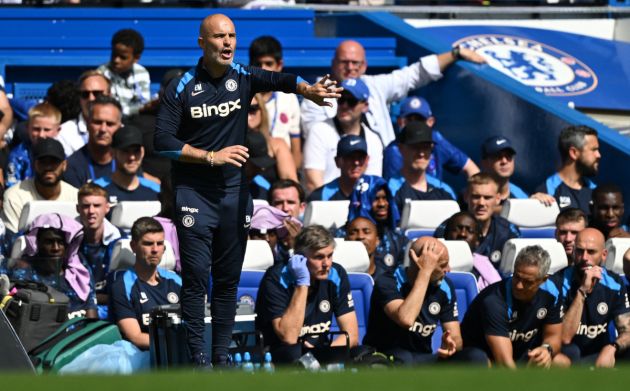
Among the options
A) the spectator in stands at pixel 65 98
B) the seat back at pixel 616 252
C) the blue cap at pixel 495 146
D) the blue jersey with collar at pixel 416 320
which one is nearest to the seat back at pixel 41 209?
the spectator in stands at pixel 65 98

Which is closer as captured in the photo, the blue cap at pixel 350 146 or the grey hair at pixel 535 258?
the grey hair at pixel 535 258

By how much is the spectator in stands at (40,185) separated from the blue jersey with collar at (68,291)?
99cm

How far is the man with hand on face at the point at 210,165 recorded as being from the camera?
23.4 ft

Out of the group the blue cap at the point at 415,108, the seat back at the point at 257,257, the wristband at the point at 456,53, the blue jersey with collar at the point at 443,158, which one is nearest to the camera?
the seat back at the point at 257,257

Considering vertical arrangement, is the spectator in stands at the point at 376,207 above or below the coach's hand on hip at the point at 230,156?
below

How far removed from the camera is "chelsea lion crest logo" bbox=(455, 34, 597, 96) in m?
14.0

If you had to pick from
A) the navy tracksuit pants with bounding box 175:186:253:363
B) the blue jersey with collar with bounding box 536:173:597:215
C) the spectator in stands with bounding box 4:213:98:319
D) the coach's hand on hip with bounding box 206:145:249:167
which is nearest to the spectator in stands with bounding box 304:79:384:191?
the blue jersey with collar with bounding box 536:173:597:215

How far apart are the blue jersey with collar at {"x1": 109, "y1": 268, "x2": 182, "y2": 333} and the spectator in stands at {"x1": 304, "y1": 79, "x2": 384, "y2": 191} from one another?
8.67 feet

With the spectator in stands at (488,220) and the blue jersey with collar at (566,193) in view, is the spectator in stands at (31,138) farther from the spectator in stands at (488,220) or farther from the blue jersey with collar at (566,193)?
the blue jersey with collar at (566,193)

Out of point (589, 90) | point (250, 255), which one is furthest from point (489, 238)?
point (589, 90)

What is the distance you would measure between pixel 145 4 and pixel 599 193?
17.0 ft

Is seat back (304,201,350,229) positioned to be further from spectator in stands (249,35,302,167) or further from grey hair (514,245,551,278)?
grey hair (514,245,551,278)

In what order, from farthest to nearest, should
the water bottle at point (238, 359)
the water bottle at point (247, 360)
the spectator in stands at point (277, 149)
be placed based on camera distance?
the spectator in stands at point (277, 149) < the water bottle at point (238, 359) < the water bottle at point (247, 360)

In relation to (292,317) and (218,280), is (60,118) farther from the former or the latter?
(218,280)
